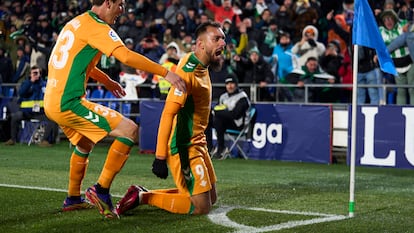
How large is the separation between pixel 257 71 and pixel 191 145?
9955 millimetres

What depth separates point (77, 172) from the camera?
342 inches

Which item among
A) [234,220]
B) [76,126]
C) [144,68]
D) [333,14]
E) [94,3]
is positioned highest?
[333,14]

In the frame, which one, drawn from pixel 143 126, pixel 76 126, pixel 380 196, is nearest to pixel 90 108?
pixel 76 126

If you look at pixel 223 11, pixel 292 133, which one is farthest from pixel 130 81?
pixel 292 133

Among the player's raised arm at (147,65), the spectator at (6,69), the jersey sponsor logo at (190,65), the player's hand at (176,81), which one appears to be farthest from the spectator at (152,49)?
the player's hand at (176,81)

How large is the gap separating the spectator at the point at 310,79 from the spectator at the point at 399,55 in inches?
56.3

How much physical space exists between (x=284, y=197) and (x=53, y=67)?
3319 millimetres

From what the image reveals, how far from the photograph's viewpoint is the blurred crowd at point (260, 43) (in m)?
17.7

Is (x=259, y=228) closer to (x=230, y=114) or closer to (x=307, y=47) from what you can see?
(x=230, y=114)

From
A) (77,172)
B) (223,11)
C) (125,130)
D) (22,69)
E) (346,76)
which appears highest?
(223,11)

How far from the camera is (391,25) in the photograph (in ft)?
55.3

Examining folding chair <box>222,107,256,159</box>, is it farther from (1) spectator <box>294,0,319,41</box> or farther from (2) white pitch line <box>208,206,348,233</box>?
(2) white pitch line <box>208,206,348,233</box>

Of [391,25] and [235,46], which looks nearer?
[391,25]

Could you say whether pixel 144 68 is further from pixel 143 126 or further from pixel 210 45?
pixel 143 126
